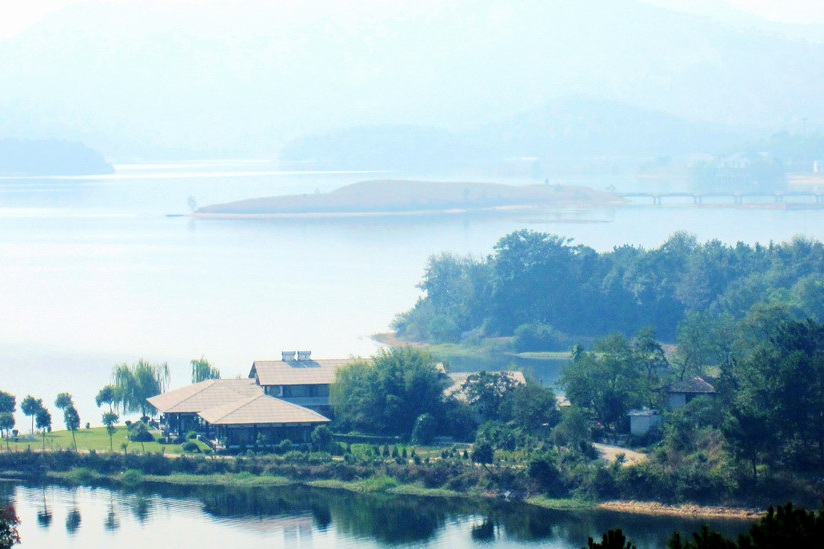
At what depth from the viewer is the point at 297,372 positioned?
24203 mm

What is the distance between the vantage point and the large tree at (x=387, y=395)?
23.2m

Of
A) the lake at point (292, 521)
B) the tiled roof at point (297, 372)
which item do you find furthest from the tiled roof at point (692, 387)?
the tiled roof at point (297, 372)

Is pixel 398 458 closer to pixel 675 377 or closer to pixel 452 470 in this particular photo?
pixel 452 470

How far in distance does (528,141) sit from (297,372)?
423 feet

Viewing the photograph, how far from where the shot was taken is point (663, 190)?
106 m

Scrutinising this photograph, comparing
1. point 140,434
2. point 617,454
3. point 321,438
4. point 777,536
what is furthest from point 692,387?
point 777,536

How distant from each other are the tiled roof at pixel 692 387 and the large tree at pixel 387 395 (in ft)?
11.2

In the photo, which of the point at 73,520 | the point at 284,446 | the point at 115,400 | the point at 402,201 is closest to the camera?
the point at 73,520

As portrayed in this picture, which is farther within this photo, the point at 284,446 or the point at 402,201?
the point at 402,201

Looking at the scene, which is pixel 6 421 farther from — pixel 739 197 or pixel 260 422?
pixel 739 197

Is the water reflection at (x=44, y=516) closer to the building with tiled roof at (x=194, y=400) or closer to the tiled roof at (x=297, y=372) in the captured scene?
the building with tiled roof at (x=194, y=400)

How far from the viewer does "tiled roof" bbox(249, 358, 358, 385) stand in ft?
78.2

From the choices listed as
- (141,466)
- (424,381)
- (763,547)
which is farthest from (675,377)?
(763,547)

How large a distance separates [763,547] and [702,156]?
124155 millimetres
